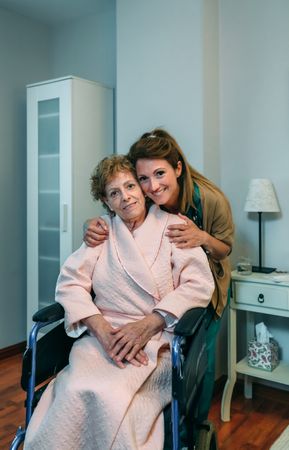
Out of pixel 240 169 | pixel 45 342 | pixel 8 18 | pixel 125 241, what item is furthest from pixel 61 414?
pixel 8 18

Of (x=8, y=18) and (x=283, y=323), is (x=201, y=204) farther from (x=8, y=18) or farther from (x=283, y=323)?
(x=8, y=18)

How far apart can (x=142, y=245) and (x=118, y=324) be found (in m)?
0.30

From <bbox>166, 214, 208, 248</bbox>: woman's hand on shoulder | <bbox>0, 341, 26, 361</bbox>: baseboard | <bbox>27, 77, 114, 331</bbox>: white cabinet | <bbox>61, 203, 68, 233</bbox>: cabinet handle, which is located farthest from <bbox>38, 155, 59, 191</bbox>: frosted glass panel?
<bbox>166, 214, 208, 248</bbox>: woman's hand on shoulder

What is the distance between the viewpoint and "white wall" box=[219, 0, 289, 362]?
2473mm

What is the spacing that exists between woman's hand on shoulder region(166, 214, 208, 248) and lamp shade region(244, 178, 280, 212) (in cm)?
76

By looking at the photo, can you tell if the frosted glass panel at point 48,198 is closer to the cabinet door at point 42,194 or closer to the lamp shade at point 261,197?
the cabinet door at point 42,194

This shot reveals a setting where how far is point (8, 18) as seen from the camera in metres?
3.20

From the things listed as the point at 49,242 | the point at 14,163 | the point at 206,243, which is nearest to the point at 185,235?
the point at 206,243

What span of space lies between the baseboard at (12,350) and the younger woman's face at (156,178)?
2.06 metres

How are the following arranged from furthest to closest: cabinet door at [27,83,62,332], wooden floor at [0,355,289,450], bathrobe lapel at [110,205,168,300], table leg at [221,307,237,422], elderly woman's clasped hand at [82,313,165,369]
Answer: cabinet door at [27,83,62,332] → table leg at [221,307,237,422] → wooden floor at [0,355,289,450] → bathrobe lapel at [110,205,168,300] → elderly woman's clasped hand at [82,313,165,369]

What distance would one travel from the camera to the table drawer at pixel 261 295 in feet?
7.22

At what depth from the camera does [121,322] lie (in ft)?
5.22

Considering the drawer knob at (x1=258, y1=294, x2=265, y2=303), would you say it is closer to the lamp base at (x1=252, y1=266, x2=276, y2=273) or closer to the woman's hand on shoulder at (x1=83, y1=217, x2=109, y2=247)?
the lamp base at (x1=252, y1=266, x2=276, y2=273)

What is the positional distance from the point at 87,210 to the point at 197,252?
4.80 ft
